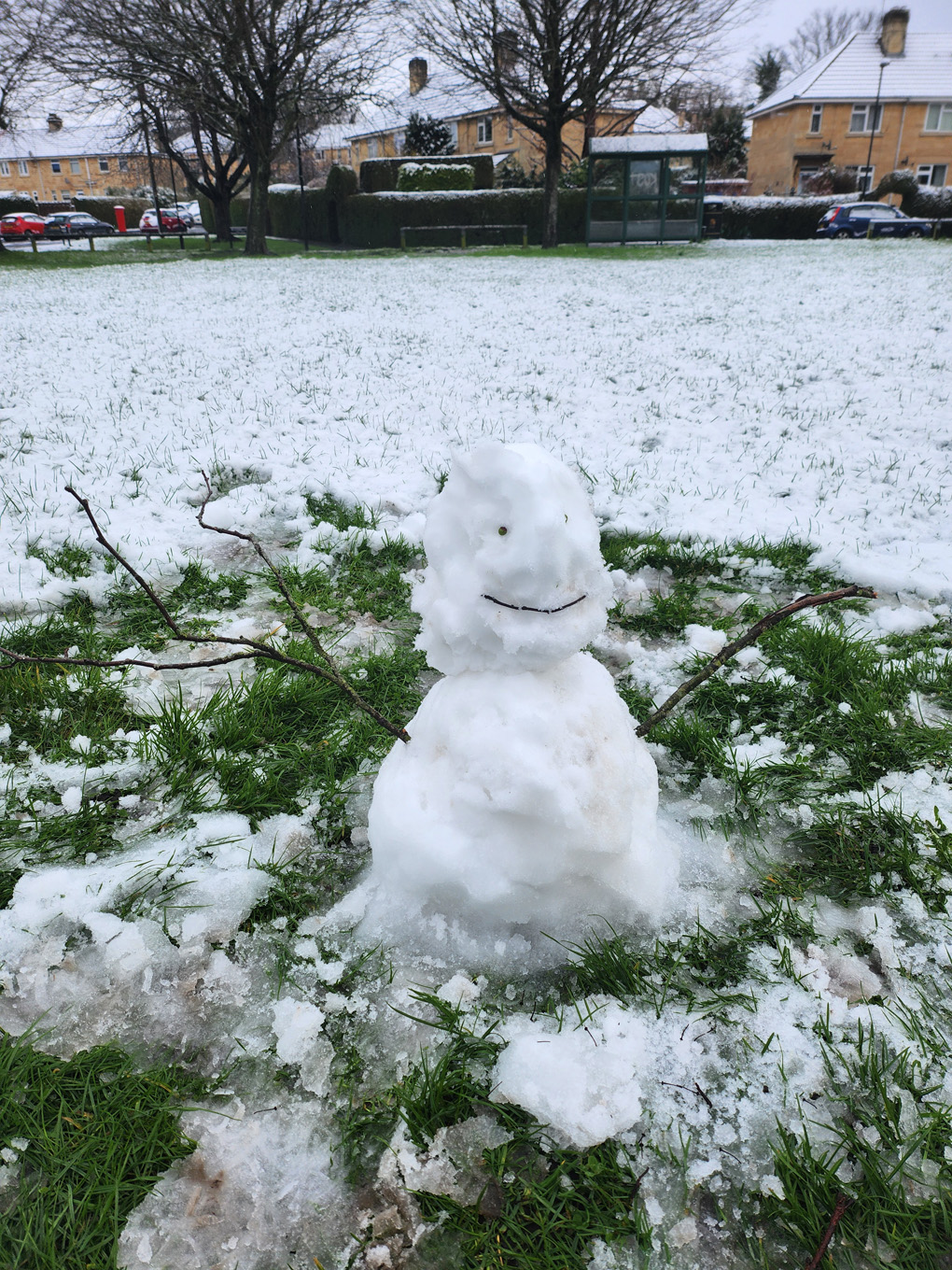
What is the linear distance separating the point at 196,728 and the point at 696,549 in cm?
250

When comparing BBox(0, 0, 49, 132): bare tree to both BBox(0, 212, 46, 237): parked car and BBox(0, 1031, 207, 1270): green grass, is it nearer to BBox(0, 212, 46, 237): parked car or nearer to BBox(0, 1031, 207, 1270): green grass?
BBox(0, 212, 46, 237): parked car

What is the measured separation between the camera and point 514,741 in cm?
157

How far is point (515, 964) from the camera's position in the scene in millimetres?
1671

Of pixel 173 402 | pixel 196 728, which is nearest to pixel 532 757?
pixel 196 728

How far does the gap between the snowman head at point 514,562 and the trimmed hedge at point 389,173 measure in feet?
105

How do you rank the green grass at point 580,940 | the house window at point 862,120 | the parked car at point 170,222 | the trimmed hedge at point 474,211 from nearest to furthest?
the green grass at point 580,940
the trimmed hedge at point 474,211
the parked car at point 170,222
the house window at point 862,120

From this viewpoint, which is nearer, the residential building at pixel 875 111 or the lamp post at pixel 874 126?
the lamp post at pixel 874 126

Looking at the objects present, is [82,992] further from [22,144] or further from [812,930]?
[22,144]

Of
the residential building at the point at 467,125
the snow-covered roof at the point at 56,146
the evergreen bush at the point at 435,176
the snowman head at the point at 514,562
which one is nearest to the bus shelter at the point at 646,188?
the evergreen bush at the point at 435,176

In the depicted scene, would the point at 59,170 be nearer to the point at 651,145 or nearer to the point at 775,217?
the point at 775,217

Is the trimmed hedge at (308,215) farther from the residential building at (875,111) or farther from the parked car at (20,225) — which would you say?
the residential building at (875,111)

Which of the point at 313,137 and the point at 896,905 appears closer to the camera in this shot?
the point at 896,905

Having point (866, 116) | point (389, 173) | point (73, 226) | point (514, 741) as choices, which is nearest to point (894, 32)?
point (866, 116)

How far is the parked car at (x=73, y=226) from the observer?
3352 centimetres
